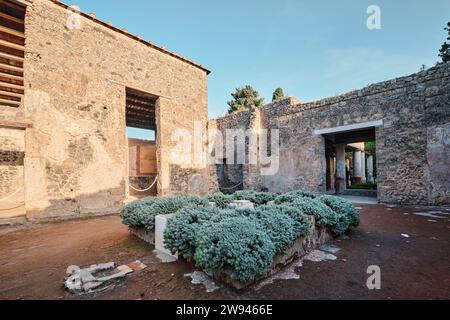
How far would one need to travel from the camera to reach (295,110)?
10.4 meters

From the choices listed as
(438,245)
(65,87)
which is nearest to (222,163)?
(65,87)

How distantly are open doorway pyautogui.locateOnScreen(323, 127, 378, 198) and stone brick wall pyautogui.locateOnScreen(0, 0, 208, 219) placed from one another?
841 centimetres

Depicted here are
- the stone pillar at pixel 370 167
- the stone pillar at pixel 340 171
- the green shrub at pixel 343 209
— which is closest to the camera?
the green shrub at pixel 343 209

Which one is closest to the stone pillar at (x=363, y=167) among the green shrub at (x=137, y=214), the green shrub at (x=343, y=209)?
the green shrub at (x=343, y=209)

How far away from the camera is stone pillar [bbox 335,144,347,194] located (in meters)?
11.5

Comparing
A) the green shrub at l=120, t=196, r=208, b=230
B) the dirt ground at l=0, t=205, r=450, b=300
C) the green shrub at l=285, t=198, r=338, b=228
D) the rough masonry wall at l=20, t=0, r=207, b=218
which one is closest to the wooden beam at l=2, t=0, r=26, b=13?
the rough masonry wall at l=20, t=0, r=207, b=218

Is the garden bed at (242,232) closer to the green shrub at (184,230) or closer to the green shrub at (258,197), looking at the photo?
the green shrub at (184,230)

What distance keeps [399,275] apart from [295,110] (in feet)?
28.7

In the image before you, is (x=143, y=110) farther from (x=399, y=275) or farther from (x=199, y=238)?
(x=399, y=275)

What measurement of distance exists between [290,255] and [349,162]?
19214 mm

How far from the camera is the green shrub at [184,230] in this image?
9.51ft

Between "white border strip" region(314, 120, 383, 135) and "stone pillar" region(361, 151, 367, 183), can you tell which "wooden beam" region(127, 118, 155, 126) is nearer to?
"white border strip" region(314, 120, 383, 135)

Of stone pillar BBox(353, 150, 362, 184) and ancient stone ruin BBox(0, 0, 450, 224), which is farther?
stone pillar BBox(353, 150, 362, 184)

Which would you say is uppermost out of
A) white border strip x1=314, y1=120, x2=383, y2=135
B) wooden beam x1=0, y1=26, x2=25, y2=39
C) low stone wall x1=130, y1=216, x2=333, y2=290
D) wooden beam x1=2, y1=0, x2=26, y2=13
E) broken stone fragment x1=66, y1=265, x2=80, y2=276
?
wooden beam x1=2, y1=0, x2=26, y2=13
